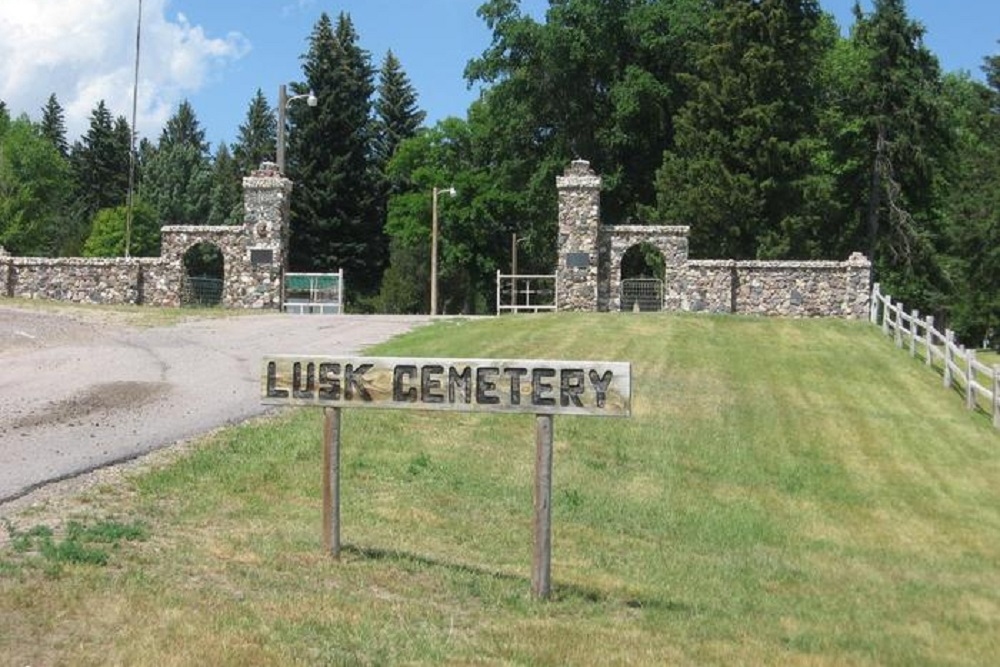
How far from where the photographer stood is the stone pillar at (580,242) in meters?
32.0

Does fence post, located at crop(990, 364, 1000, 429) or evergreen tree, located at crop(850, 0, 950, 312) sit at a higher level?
evergreen tree, located at crop(850, 0, 950, 312)

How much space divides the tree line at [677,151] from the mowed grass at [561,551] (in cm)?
2711

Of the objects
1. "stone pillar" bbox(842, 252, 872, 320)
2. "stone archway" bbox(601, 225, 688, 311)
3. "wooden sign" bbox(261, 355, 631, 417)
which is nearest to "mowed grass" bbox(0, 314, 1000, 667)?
"wooden sign" bbox(261, 355, 631, 417)

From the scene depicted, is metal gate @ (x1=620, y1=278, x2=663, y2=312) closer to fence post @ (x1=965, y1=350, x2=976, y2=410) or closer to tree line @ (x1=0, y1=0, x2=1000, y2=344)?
tree line @ (x1=0, y1=0, x2=1000, y2=344)

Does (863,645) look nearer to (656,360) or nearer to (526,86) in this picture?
(656,360)

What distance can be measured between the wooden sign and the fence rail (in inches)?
1034

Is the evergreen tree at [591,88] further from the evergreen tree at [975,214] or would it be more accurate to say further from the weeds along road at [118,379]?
the weeds along road at [118,379]

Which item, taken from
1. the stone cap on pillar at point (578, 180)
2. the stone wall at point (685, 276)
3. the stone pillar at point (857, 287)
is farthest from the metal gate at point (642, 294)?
the stone pillar at point (857, 287)

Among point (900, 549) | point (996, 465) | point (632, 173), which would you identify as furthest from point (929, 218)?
point (900, 549)

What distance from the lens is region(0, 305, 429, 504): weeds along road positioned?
32.9ft

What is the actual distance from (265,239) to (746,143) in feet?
60.4

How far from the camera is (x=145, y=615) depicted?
543cm

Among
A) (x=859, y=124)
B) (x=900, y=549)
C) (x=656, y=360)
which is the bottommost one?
(x=900, y=549)

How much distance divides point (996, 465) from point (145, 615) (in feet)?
40.4
